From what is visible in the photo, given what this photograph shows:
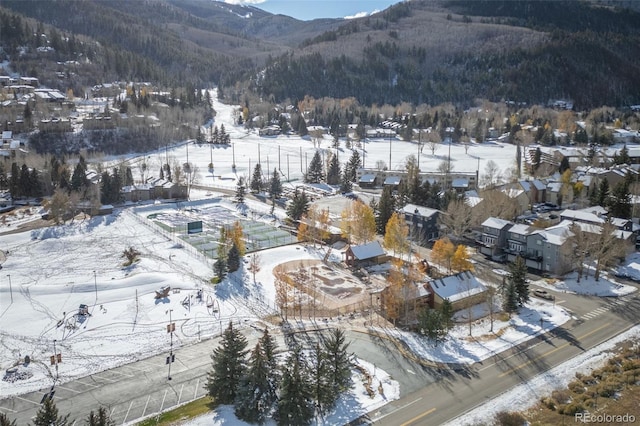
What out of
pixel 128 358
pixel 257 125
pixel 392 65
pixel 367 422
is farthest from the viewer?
pixel 392 65

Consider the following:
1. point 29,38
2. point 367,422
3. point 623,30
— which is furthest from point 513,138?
point 623,30

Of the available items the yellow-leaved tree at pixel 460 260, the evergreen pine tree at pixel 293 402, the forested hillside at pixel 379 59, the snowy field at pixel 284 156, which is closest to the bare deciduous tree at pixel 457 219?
the yellow-leaved tree at pixel 460 260

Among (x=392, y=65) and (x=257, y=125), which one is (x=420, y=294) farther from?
(x=392, y=65)

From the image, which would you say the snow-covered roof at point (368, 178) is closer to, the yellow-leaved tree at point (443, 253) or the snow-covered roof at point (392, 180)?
the snow-covered roof at point (392, 180)

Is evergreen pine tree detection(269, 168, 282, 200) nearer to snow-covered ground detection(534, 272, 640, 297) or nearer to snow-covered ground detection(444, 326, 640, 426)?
snow-covered ground detection(534, 272, 640, 297)

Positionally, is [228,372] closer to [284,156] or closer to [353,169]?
[353,169]

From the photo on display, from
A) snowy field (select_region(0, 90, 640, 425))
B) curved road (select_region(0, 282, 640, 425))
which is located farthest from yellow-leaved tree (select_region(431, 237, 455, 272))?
curved road (select_region(0, 282, 640, 425))

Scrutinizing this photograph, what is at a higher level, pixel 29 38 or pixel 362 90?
pixel 29 38
